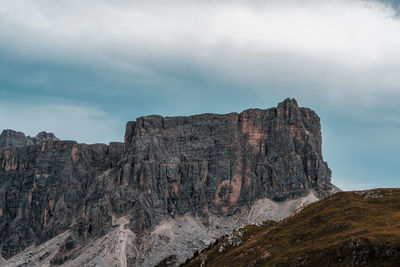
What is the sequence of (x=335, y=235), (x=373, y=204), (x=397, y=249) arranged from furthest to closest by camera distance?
(x=373, y=204) < (x=335, y=235) < (x=397, y=249)

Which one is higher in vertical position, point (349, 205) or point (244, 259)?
point (349, 205)

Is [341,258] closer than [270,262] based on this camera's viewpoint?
Yes

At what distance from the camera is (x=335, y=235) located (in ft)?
563

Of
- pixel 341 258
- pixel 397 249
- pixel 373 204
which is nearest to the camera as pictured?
pixel 397 249

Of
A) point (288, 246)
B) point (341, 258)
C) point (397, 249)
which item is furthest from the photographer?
point (288, 246)

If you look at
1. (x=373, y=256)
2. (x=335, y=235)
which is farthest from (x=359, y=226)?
(x=373, y=256)

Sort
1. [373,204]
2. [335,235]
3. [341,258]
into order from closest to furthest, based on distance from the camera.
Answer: [341,258] < [335,235] < [373,204]

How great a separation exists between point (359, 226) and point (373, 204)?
27.1 meters

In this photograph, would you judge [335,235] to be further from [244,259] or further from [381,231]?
[244,259]

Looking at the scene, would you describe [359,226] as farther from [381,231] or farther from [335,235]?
[381,231]

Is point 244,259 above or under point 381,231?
under

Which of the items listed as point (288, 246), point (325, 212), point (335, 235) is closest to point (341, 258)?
point (335, 235)

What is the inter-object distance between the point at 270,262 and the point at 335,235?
22929 mm

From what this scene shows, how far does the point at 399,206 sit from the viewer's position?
19100cm
